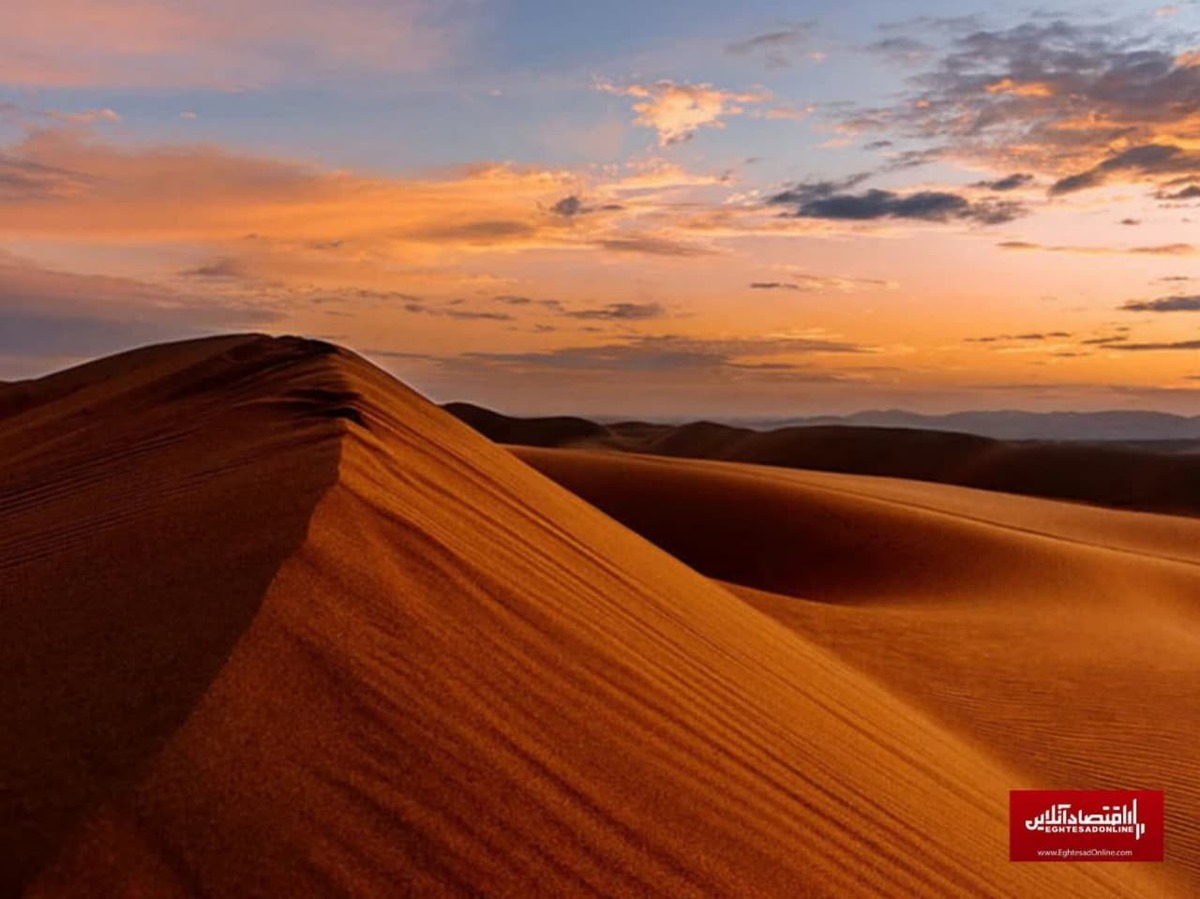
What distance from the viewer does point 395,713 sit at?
Result: 2742 mm

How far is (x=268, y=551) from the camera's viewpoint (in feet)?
11.0

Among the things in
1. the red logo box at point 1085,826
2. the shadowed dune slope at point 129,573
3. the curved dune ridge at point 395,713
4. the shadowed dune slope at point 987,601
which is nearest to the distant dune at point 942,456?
→ the shadowed dune slope at point 987,601

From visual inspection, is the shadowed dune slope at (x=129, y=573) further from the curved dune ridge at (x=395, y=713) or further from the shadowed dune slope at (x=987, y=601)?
the shadowed dune slope at (x=987, y=601)

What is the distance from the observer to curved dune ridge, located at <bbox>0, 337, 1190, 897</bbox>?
223cm

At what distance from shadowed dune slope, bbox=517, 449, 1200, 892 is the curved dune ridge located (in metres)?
2.21

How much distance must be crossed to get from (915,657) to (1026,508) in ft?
69.6

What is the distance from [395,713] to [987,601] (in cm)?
1245

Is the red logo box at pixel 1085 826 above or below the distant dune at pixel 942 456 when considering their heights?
above

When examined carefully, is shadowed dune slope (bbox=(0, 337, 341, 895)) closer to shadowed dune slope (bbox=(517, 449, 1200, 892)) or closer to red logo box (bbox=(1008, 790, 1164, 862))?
red logo box (bbox=(1008, 790, 1164, 862))

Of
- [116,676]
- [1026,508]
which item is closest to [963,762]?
[116,676]

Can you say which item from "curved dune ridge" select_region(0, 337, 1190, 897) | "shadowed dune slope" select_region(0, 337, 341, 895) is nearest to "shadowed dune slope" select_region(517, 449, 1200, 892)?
"curved dune ridge" select_region(0, 337, 1190, 897)

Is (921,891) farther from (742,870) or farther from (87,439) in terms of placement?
(87,439)

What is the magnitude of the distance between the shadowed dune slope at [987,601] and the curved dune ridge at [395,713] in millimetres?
2214

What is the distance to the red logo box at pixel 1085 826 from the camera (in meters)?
5.01
